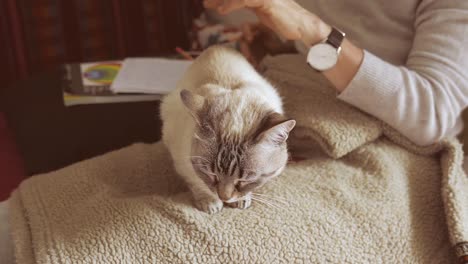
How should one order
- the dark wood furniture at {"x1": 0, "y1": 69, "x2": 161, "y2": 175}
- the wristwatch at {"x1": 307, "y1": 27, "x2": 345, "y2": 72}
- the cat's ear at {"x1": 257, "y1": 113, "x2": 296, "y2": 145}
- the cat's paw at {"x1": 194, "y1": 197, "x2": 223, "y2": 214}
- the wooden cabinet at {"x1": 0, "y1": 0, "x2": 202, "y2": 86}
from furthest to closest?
the wooden cabinet at {"x1": 0, "y1": 0, "x2": 202, "y2": 86} → the dark wood furniture at {"x1": 0, "y1": 69, "x2": 161, "y2": 175} → the wristwatch at {"x1": 307, "y1": 27, "x2": 345, "y2": 72} → the cat's paw at {"x1": 194, "y1": 197, "x2": 223, "y2": 214} → the cat's ear at {"x1": 257, "y1": 113, "x2": 296, "y2": 145}

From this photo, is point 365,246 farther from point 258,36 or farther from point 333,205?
point 258,36

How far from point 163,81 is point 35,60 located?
972 millimetres

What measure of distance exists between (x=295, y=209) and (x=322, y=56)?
0.37 m

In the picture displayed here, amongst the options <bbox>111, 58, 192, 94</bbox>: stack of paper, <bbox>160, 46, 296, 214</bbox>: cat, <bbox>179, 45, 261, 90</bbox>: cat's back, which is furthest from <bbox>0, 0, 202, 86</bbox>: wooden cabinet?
<bbox>160, 46, 296, 214</bbox>: cat

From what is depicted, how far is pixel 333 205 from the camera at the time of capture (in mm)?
980

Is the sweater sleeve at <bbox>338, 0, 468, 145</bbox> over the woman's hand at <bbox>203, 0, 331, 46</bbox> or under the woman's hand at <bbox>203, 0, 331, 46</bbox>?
under

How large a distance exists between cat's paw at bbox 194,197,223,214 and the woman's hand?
0.41 m

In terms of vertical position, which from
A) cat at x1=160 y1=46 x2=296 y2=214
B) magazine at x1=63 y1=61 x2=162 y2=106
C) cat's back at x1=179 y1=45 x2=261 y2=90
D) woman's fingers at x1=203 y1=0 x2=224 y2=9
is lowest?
magazine at x1=63 y1=61 x2=162 y2=106

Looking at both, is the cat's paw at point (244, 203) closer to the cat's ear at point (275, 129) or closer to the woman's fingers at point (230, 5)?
the cat's ear at point (275, 129)

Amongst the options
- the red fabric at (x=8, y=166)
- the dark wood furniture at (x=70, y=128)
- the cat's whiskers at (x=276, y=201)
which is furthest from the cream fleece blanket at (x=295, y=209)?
the red fabric at (x=8, y=166)

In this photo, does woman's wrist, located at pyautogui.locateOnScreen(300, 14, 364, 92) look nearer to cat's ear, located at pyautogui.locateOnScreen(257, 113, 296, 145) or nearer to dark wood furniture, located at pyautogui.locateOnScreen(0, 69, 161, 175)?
cat's ear, located at pyautogui.locateOnScreen(257, 113, 296, 145)

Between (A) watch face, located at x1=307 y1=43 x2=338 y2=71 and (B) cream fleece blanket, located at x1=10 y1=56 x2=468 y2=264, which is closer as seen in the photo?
(B) cream fleece blanket, located at x1=10 y1=56 x2=468 y2=264

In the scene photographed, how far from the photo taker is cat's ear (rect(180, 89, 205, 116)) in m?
0.87

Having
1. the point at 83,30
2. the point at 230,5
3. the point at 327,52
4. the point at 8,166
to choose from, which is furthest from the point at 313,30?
the point at 83,30
